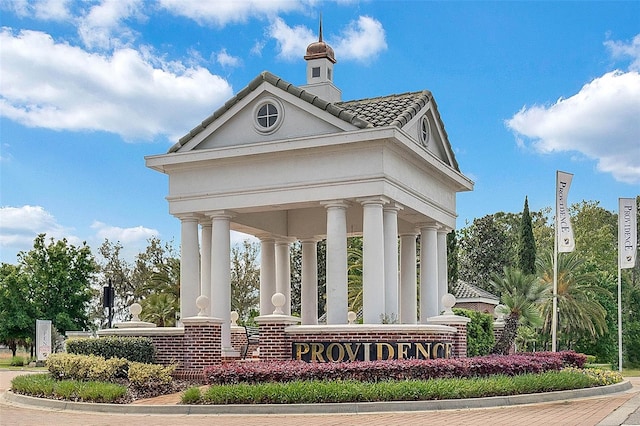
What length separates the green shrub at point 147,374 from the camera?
19062mm

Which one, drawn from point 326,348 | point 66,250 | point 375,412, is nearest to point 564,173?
point 326,348

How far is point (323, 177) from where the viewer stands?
920 inches

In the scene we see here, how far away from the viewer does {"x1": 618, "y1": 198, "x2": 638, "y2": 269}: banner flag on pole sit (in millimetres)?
36625

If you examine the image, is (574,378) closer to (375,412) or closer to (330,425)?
(375,412)

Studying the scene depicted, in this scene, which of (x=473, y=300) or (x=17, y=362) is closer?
(x=17, y=362)

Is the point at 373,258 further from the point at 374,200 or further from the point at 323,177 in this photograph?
the point at 323,177

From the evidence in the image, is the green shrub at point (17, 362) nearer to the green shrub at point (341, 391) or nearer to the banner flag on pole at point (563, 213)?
the banner flag on pole at point (563, 213)

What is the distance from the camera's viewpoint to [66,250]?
2237 inches

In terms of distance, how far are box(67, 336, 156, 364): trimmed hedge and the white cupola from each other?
10.6 metres

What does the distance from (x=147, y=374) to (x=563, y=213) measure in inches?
771

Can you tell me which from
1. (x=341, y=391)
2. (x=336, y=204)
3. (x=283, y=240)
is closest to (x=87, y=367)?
(x=341, y=391)

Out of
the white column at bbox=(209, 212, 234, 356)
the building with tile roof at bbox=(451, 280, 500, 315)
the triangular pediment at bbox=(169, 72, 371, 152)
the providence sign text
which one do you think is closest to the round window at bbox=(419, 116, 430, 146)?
the triangular pediment at bbox=(169, 72, 371, 152)

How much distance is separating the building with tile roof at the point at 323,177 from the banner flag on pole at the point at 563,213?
20.2 feet

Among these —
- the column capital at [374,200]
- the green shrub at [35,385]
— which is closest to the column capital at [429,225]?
the column capital at [374,200]
